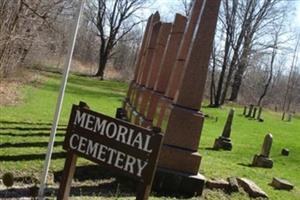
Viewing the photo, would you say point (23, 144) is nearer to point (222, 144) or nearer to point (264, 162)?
point (264, 162)

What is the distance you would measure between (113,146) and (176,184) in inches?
132

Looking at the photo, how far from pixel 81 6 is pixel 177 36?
4.28 m

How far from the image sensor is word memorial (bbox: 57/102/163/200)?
475 centimetres

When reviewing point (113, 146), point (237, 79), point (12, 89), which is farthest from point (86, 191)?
point (237, 79)

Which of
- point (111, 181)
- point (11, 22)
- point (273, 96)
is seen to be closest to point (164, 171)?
point (111, 181)

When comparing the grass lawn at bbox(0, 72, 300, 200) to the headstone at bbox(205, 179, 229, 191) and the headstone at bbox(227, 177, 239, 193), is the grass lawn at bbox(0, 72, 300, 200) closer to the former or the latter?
the headstone at bbox(227, 177, 239, 193)

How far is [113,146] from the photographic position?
4949 mm

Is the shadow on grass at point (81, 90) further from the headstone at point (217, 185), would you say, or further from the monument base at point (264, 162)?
the headstone at point (217, 185)

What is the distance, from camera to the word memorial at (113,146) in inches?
187

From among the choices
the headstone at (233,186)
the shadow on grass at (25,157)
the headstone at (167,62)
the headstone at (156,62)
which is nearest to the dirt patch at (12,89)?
the headstone at (156,62)

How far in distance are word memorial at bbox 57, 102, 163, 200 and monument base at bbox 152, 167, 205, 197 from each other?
9.11ft

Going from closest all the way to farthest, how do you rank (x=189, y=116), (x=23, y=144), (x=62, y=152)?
(x=189, y=116) < (x=62, y=152) < (x=23, y=144)

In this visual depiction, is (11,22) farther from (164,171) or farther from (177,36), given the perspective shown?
(164,171)

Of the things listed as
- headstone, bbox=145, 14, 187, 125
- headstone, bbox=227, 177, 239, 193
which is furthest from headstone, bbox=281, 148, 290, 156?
headstone, bbox=227, 177, 239, 193
